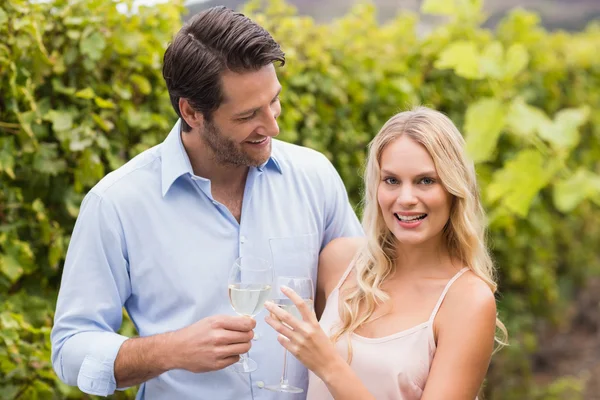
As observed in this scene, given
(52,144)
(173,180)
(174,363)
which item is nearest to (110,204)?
(173,180)

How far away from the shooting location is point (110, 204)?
256cm

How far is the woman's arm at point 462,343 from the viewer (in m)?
2.29

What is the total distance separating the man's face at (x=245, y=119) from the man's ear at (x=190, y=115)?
8cm

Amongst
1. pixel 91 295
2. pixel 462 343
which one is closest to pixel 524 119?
pixel 462 343

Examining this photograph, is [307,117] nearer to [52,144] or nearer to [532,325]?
[52,144]

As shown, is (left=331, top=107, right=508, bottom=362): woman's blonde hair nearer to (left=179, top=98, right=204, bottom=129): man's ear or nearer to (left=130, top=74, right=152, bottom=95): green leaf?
(left=179, top=98, right=204, bottom=129): man's ear

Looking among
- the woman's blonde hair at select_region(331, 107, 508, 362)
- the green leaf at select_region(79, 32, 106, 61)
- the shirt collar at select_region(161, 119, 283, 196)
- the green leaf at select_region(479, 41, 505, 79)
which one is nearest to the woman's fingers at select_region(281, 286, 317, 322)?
the woman's blonde hair at select_region(331, 107, 508, 362)

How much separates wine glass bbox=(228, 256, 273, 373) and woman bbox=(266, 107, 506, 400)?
91mm

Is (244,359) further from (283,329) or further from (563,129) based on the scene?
(563,129)

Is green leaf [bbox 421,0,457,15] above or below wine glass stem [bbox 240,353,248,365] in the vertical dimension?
above

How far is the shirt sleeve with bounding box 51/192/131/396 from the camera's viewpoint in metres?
2.49

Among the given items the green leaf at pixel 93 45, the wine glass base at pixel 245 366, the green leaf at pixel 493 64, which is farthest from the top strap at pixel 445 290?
the green leaf at pixel 93 45

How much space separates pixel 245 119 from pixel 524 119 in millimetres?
915

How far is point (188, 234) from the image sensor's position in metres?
2.64
